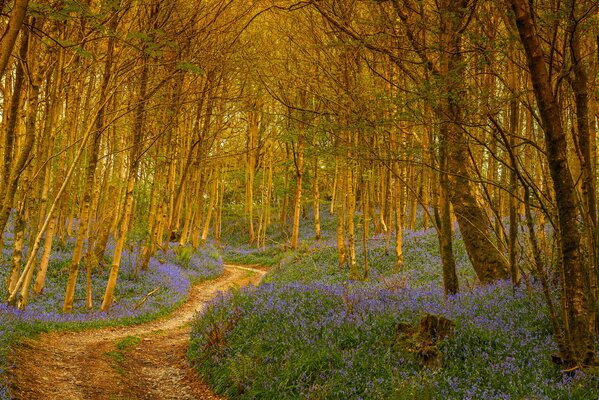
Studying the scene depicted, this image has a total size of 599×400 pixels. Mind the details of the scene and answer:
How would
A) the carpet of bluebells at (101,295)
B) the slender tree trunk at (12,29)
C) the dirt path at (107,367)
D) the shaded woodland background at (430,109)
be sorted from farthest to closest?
the carpet of bluebells at (101,295) → the dirt path at (107,367) → the shaded woodland background at (430,109) → the slender tree trunk at (12,29)

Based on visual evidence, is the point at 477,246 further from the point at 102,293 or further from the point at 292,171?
the point at 292,171

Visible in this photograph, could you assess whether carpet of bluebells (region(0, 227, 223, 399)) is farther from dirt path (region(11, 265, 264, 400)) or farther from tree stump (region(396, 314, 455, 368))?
tree stump (region(396, 314, 455, 368))

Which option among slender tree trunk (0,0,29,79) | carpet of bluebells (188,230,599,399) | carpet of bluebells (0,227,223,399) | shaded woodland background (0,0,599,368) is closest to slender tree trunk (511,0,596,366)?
shaded woodland background (0,0,599,368)

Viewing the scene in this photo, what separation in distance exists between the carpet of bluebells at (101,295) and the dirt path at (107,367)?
0.42 m

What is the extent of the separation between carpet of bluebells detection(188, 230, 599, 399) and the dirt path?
589 mm

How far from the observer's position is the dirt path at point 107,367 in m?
7.36

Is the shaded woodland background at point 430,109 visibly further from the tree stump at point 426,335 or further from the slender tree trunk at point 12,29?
the tree stump at point 426,335

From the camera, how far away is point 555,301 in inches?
296

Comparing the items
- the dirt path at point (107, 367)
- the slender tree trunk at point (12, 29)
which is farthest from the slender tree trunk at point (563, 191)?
the dirt path at point (107, 367)

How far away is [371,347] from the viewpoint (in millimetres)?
7184

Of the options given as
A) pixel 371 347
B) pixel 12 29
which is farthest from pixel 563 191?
pixel 12 29

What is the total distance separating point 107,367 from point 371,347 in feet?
17.3

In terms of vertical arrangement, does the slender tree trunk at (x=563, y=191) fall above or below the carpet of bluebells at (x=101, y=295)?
above

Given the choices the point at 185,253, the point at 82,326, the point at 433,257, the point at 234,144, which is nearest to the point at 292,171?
the point at 234,144
